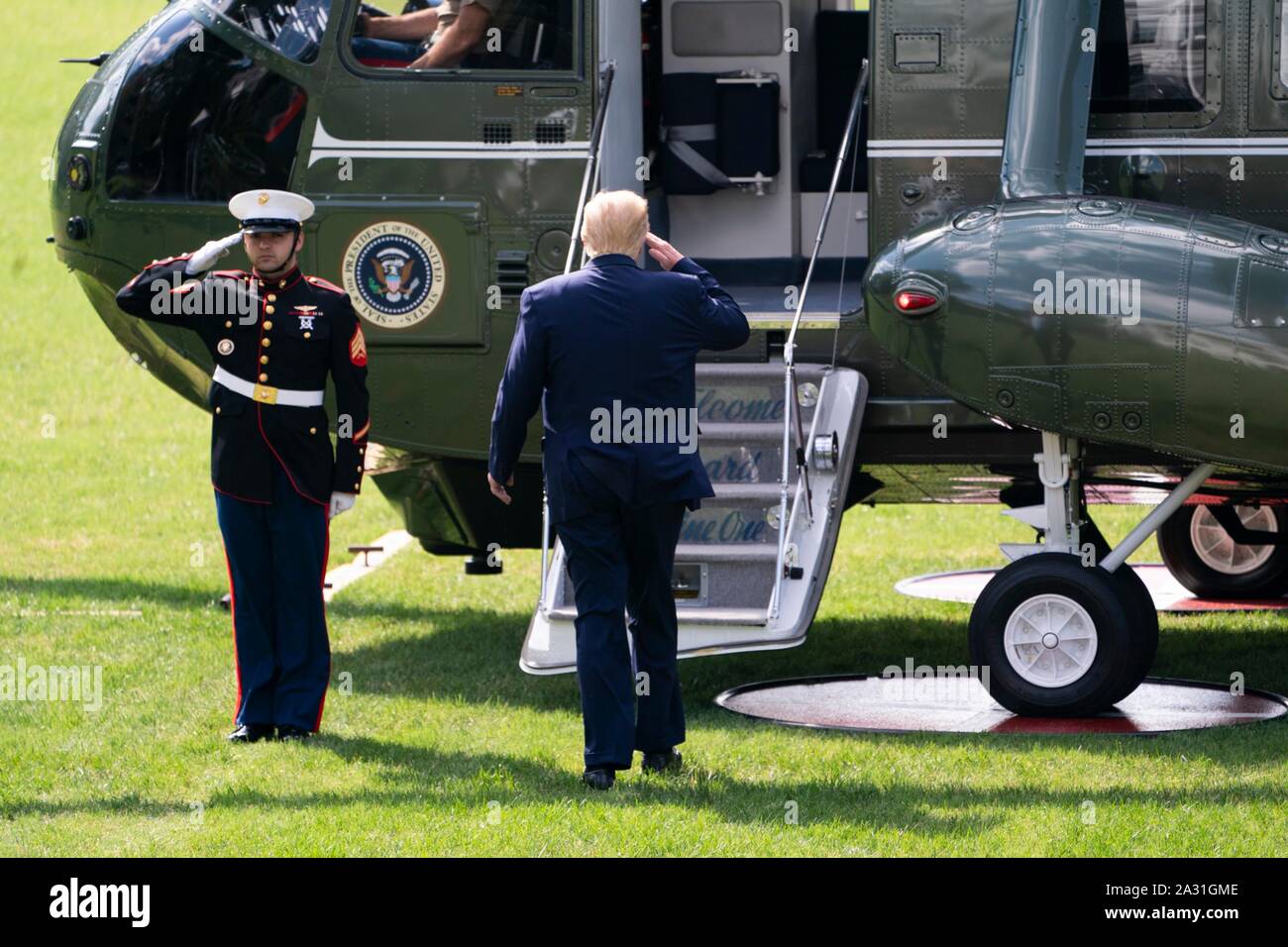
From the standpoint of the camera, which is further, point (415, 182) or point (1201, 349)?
point (415, 182)

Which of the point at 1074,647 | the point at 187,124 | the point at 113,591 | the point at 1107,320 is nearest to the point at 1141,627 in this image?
the point at 1074,647

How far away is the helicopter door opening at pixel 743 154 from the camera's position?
28.9 ft

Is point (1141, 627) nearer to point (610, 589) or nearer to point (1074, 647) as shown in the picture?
point (1074, 647)

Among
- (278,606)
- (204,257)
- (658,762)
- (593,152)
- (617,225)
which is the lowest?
(658,762)

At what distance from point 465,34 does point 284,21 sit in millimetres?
781

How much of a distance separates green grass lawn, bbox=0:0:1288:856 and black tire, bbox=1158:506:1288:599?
0.44 meters

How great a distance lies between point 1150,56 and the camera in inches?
300

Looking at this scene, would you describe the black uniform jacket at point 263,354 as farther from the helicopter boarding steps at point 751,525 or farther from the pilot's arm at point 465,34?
the pilot's arm at point 465,34

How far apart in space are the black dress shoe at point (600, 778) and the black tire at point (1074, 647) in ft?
5.84
